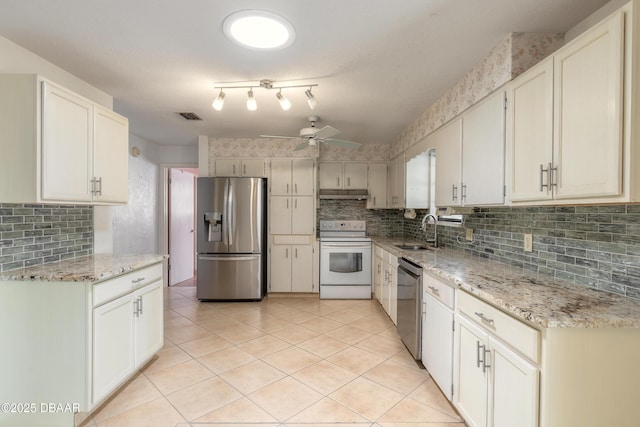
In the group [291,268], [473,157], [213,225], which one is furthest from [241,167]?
[473,157]

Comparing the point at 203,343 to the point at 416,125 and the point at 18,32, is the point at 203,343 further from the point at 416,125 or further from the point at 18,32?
the point at 416,125

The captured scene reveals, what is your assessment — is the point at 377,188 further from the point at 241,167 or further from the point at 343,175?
the point at 241,167

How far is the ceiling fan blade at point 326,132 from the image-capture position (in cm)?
284

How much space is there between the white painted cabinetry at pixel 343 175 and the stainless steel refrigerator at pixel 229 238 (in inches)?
40.6

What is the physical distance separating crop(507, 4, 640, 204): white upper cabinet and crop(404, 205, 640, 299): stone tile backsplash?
0.30 m

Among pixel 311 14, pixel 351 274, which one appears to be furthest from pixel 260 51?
pixel 351 274

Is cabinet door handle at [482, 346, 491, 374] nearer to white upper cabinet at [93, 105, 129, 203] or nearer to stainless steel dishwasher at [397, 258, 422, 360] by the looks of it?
stainless steel dishwasher at [397, 258, 422, 360]

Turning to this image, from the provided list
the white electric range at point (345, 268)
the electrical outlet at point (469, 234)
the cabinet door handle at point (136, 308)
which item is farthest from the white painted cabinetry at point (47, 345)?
the white electric range at point (345, 268)

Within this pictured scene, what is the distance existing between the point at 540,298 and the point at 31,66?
10.9ft

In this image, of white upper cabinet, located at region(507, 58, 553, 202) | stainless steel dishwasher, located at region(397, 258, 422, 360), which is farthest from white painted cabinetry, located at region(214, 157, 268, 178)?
white upper cabinet, located at region(507, 58, 553, 202)

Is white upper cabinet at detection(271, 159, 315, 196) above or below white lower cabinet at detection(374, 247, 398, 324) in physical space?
above

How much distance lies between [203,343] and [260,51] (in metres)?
2.58

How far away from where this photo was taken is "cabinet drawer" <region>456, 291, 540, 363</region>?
3.78ft

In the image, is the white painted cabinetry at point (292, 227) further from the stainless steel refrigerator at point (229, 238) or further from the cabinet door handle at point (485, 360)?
the cabinet door handle at point (485, 360)
